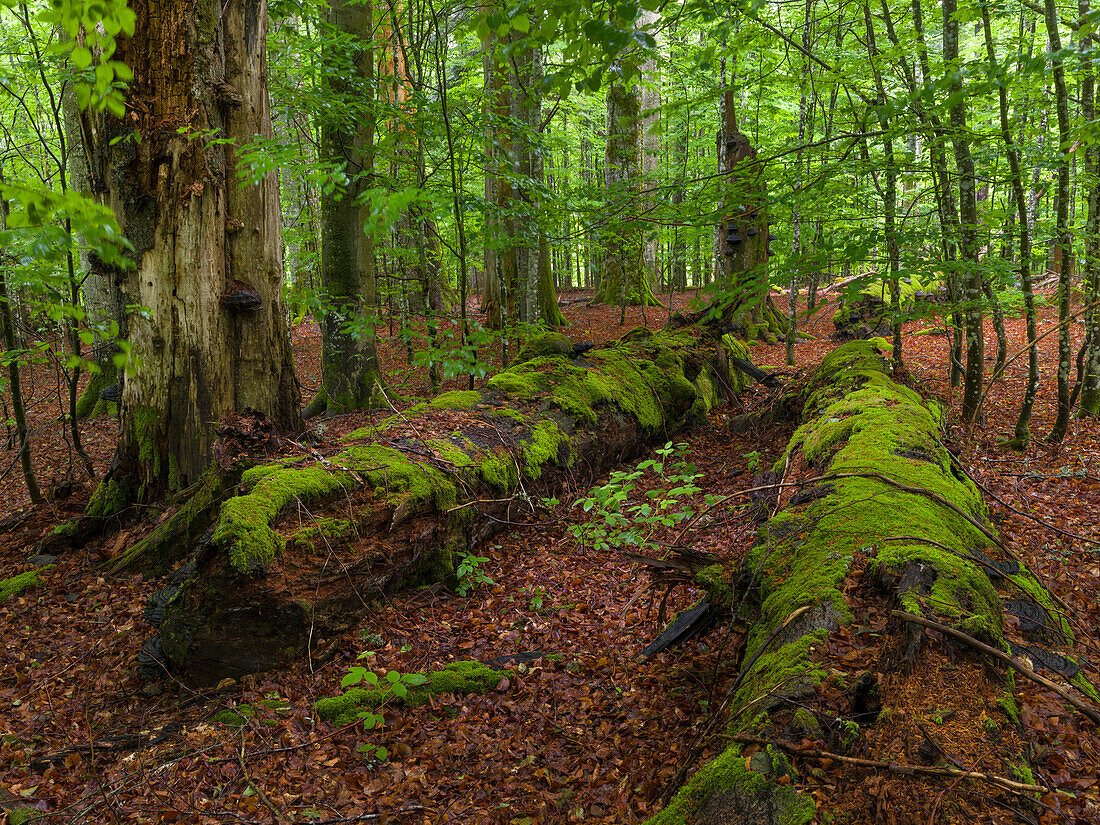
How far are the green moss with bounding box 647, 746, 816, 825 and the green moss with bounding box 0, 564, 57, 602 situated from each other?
5.10 meters

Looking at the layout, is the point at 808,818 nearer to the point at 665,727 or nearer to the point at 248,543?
the point at 665,727

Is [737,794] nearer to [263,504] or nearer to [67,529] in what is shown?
[263,504]

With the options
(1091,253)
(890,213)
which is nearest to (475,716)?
(890,213)

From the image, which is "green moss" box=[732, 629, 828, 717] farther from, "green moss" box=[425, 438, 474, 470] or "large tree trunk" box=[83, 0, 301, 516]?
"large tree trunk" box=[83, 0, 301, 516]

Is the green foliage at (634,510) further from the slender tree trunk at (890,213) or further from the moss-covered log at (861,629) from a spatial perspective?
the slender tree trunk at (890,213)

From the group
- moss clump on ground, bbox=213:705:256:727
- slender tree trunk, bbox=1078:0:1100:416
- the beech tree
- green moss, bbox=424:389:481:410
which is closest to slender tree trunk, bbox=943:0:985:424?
slender tree trunk, bbox=1078:0:1100:416

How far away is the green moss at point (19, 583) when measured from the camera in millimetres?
4492

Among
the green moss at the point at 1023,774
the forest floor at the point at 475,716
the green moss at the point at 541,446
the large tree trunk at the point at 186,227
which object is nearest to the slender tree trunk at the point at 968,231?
the forest floor at the point at 475,716

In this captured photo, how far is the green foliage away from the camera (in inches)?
169

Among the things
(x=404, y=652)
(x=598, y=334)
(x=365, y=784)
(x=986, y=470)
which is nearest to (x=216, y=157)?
(x=404, y=652)

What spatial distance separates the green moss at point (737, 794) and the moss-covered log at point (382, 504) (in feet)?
8.58

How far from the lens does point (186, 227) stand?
5.18 metres

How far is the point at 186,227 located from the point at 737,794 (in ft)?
19.0

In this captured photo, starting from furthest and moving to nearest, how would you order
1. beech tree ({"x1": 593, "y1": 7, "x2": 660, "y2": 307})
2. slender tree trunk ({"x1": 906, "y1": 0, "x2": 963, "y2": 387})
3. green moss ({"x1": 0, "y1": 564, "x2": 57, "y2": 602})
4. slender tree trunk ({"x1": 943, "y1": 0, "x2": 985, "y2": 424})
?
beech tree ({"x1": 593, "y1": 7, "x2": 660, "y2": 307}), slender tree trunk ({"x1": 943, "y1": 0, "x2": 985, "y2": 424}), slender tree trunk ({"x1": 906, "y1": 0, "x2": 963, "y2": 387}), green moss ({"x1": 0, "y1": 564, "x2": 57, "y2": 602})
